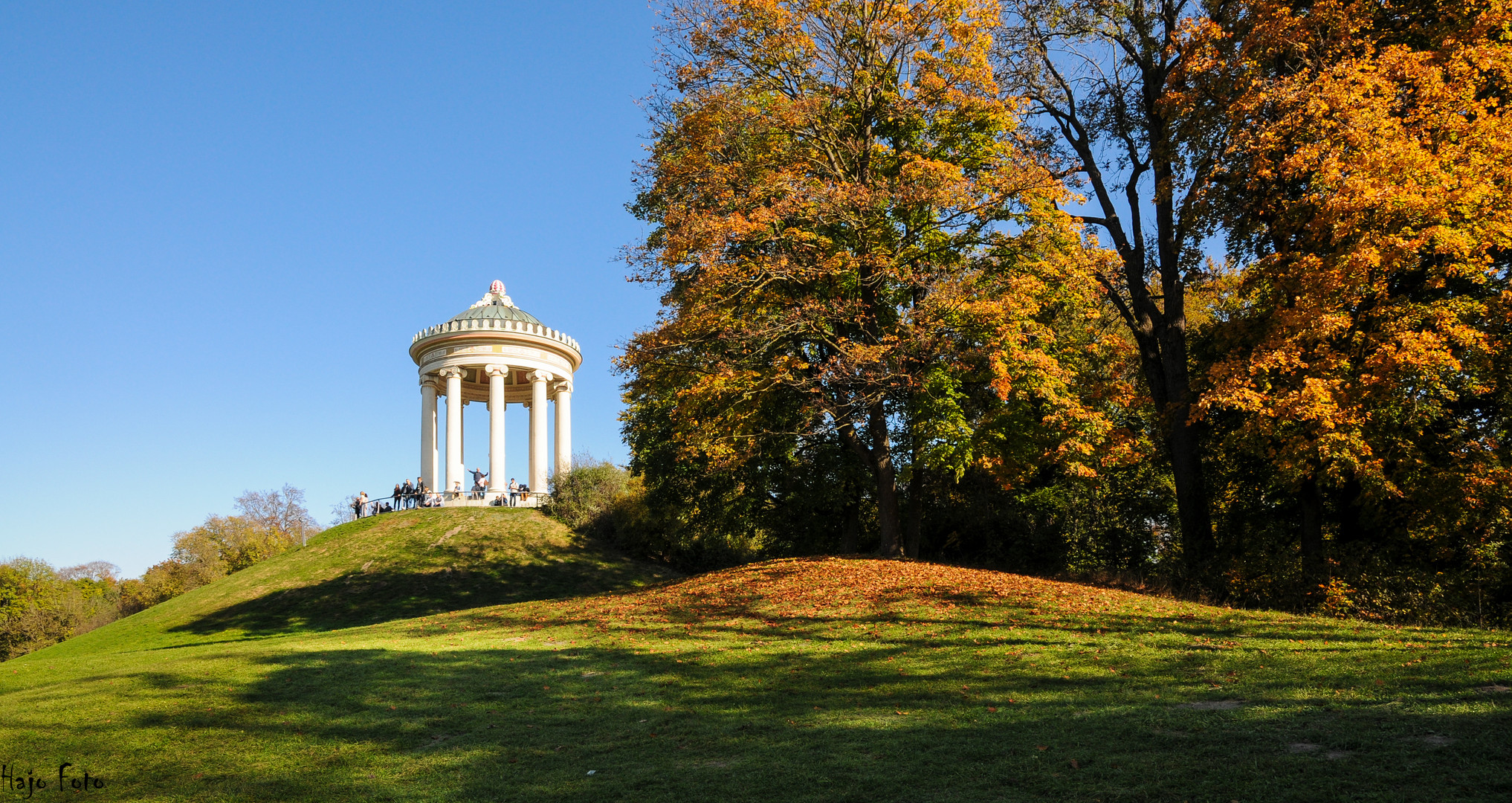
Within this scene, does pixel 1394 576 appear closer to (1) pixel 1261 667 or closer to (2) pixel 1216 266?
(1) pixel 1261 667

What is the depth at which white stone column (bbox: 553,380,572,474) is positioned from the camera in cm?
5338

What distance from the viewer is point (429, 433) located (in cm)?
5141

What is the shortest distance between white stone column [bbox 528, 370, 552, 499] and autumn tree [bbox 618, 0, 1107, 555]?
3053 cm

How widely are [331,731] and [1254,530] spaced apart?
19.8 m

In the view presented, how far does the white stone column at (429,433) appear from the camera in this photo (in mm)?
51250

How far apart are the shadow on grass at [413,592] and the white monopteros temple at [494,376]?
37.0 feet

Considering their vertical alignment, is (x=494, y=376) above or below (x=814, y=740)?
above

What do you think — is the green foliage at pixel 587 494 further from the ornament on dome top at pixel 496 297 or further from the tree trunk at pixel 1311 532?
the tree trunk at pixel 1311 532

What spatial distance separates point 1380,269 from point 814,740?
13537 millimetres

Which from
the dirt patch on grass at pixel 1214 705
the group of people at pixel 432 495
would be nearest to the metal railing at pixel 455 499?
the group of people at pixel 432 495

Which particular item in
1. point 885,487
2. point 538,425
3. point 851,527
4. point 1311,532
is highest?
point 538,425

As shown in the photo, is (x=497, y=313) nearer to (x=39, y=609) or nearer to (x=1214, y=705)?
(x=39, y=609)

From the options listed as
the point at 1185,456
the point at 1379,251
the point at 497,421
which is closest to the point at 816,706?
the point at 1379,251

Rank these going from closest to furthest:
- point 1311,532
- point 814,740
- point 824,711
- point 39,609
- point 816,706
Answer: point 814,740, point 824,711, point 816,706, point 1311,532, point 39,609
